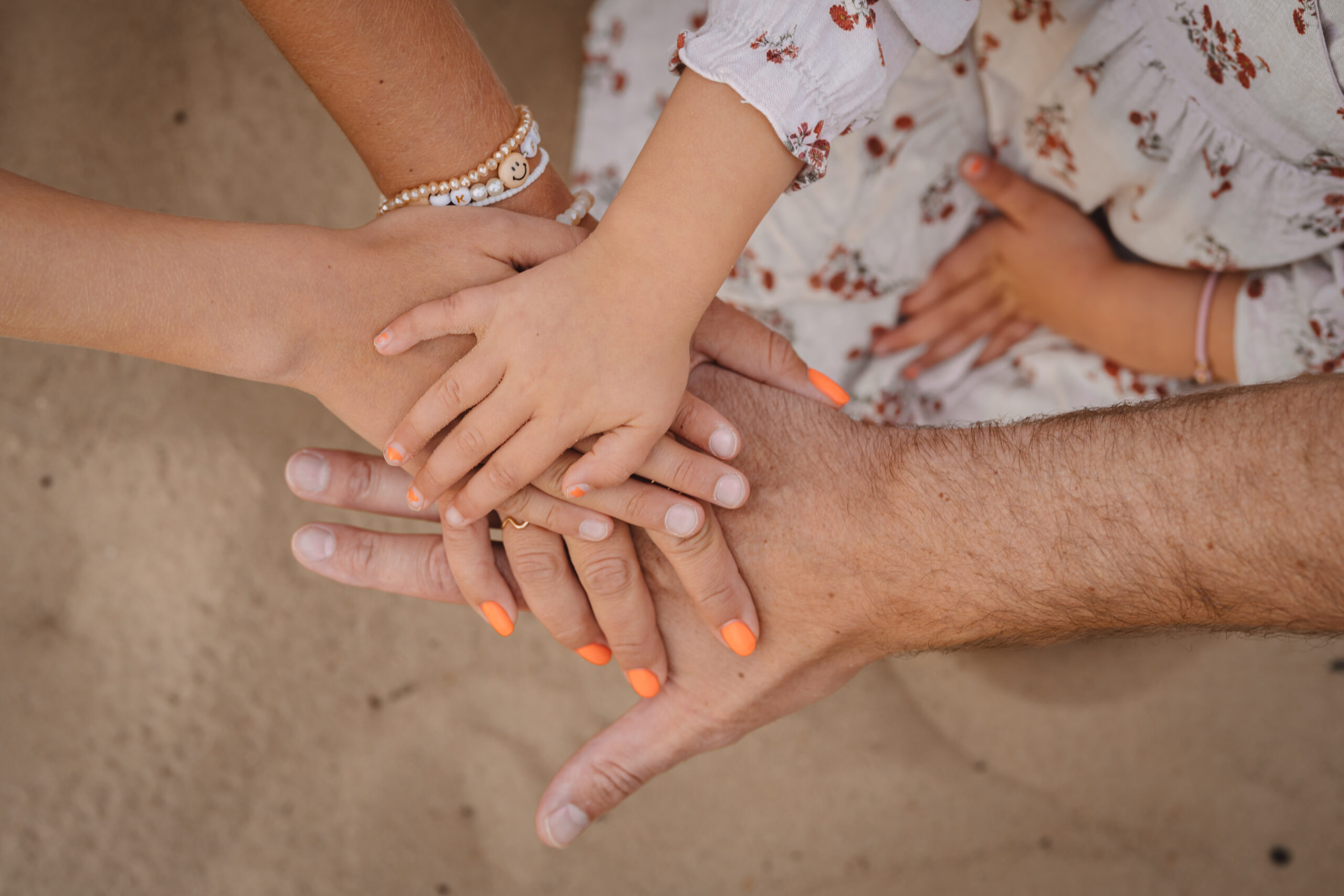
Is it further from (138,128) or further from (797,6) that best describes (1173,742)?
(138,128)

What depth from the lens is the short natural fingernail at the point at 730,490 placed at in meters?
1.09

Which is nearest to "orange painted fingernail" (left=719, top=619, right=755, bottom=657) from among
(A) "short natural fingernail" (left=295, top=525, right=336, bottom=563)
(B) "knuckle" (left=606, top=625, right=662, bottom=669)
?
(B) "knuckle" (left=606, top=625, right=662, bottom=669)

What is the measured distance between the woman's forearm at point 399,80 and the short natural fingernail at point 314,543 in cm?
49

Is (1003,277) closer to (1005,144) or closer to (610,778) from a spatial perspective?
(1005,144)

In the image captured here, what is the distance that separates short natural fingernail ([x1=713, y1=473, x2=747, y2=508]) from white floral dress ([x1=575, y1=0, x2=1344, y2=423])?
0.37 metres

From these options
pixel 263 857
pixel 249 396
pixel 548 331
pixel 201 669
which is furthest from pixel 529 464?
pixel 263 857

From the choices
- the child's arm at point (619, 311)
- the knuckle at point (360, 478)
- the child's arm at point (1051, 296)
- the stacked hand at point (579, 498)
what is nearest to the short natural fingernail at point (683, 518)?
the stacked hand at point (579, 498)

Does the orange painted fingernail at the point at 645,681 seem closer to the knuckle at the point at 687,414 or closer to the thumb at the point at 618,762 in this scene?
the thumb at the point at 618,762

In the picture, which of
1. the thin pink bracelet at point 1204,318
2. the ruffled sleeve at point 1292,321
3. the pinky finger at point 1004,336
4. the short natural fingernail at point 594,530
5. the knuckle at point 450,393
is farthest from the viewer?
the pinky finger at point 1004,336

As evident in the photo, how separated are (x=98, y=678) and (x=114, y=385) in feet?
1.80

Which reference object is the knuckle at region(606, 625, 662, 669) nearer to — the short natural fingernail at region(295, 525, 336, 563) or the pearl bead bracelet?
the short natural fingernail at region(295, 525, 336, 563)

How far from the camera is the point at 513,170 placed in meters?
1.13

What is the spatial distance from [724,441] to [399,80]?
0.60 meters

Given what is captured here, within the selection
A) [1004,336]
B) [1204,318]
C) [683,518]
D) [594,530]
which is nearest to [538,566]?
[594,530]
